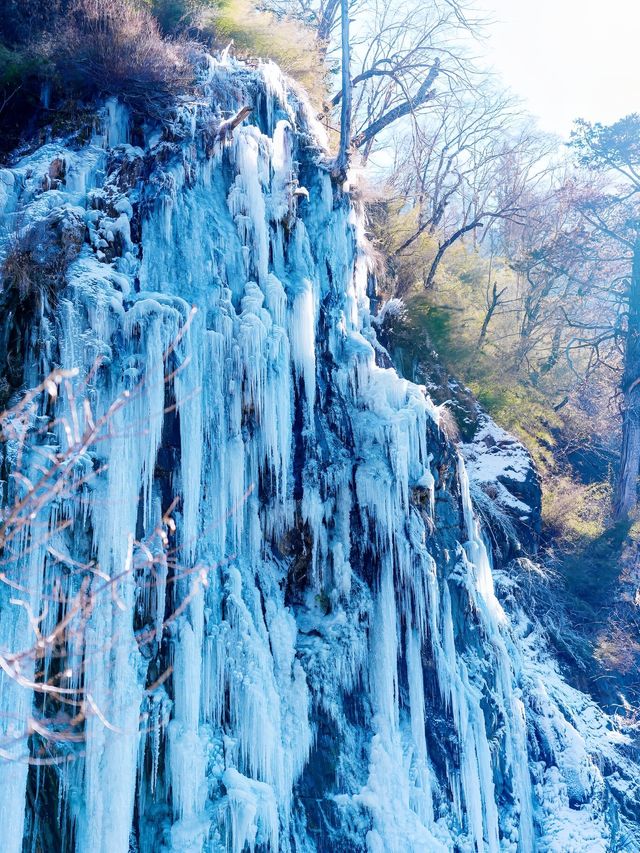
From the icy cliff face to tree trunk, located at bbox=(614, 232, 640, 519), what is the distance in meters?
6.29

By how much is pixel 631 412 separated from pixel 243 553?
11.7 m

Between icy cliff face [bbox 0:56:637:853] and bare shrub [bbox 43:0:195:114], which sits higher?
bare shrub [bbox 43:0:195:114]

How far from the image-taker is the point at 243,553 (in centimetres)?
905

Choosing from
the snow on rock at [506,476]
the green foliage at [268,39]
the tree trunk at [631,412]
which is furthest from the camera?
the tree trunk at [631,412]

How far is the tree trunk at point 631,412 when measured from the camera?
16.9m

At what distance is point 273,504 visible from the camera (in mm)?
9367

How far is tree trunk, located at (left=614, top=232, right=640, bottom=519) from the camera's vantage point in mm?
16922

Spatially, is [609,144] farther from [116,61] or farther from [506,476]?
[116,61]

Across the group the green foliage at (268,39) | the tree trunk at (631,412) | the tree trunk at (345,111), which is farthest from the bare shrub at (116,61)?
the tree trunk at (631,412)

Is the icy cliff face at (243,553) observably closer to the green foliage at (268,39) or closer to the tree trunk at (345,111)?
the tree trunk at (345,111)

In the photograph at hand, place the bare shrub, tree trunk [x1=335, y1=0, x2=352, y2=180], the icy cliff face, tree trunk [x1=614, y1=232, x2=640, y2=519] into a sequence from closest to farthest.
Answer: the icy cliff face
the bare shrub
tree trunk [x1=335, y1=0, x2=352, y2=180]
tree trunk [x1=614, y1=232, x2=640, y2=519]

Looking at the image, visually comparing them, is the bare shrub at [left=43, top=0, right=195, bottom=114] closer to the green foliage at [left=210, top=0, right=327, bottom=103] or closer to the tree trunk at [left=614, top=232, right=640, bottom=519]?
the green foliage at [left=210, top=0, right=327, bottom=103]

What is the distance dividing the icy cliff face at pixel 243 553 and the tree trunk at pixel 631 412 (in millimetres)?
6286

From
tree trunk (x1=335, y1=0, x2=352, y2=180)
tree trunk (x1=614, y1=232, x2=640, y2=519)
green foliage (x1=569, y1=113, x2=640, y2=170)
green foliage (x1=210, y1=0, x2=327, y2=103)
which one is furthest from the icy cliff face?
green foliage (x1=569, y1=113, x2=640, y2=170)
